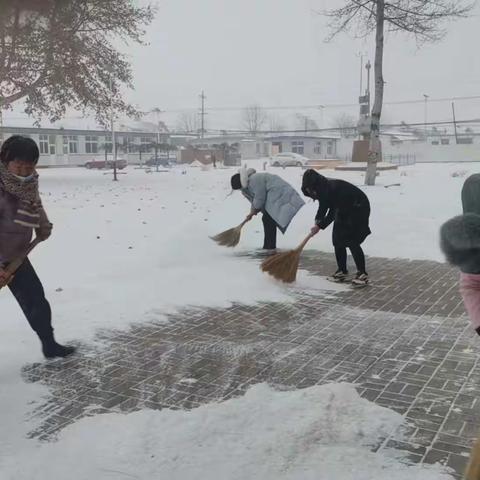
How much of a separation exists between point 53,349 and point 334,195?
3.40 metres

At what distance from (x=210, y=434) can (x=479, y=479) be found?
152cm

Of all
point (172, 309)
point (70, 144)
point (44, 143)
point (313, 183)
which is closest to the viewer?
point (172, 309)

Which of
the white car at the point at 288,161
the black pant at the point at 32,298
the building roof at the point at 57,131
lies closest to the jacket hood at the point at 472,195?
the black pant at the point at 32,298

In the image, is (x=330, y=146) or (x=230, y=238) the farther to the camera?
(x=330, y=146)

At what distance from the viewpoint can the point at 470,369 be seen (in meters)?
4.19

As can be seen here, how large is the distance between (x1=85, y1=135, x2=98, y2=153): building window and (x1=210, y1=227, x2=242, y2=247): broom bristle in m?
55.4

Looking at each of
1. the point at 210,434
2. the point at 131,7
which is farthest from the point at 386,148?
the point at 210,434

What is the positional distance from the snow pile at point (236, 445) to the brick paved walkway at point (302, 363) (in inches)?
5.4

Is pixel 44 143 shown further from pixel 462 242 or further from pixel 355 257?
pixel 462 242

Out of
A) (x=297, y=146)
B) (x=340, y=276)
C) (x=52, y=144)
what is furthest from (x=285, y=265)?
(x=297, y=146)

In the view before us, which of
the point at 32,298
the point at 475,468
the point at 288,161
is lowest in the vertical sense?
the point at 475,468

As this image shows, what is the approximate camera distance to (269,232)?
27.7 ft

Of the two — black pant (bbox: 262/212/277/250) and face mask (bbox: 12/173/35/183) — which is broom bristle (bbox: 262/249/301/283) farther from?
face mask (bbox: 12/173/35/183)

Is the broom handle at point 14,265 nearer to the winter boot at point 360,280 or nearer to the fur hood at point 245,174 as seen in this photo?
the winter boot at point 360,280
